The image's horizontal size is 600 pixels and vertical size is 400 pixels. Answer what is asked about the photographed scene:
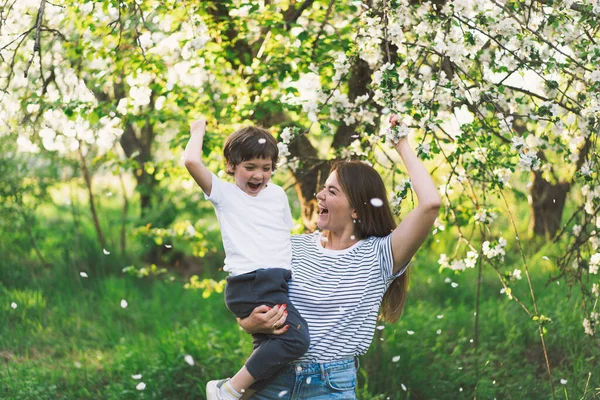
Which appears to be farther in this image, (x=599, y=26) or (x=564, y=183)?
(x=564, y=183)

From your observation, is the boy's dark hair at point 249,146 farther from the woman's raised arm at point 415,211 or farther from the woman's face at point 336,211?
the woman's raised arm at point 415,211

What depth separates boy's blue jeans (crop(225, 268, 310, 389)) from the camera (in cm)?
248

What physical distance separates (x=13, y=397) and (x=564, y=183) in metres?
4.56


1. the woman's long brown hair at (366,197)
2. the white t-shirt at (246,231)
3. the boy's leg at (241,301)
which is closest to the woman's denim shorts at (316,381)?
the boy's leg at (241,301)

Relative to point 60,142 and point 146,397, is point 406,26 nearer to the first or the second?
point 146,397

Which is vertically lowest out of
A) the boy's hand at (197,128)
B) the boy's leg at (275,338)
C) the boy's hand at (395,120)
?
the boy's leg at (275,338)

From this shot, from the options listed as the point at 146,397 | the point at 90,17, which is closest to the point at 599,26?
the point at 90,17

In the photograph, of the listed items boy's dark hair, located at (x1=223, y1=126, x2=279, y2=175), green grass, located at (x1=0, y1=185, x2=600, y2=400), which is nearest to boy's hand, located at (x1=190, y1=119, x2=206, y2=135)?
boy's dark hair, located at (x1=223, y1=126, x2=279, y2=175)

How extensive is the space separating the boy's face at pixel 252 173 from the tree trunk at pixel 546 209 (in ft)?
15.0

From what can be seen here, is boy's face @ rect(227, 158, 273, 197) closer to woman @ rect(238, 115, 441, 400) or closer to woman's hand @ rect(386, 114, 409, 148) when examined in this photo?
woman @ rect(238, 115, 441, 400)

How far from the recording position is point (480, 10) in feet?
9.89

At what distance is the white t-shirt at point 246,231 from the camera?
256 centimetres

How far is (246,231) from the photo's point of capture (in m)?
2.58

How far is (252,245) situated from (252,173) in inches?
9.5
